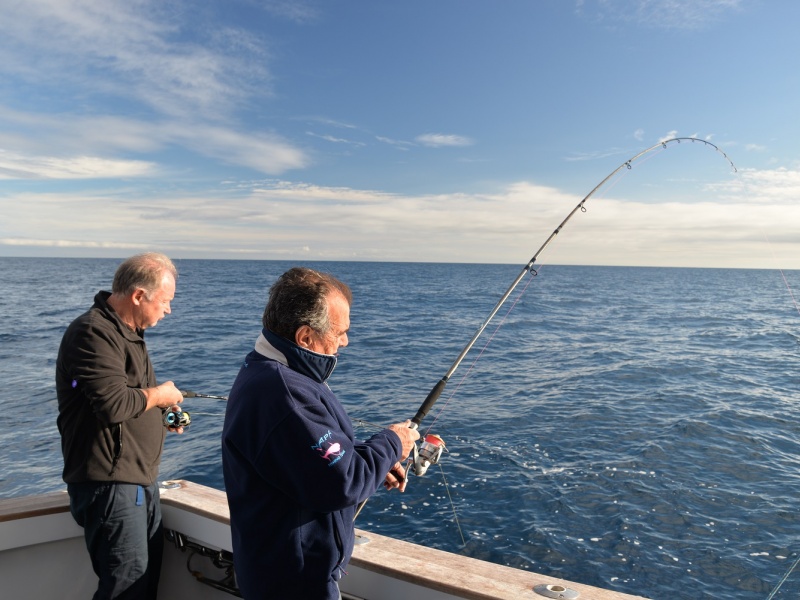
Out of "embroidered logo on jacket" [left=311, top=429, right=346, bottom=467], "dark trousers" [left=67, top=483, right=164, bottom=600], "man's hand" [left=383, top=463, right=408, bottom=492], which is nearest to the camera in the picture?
"embroidered logo on jacket" [left=311, top=429, right=346, bottom=467]

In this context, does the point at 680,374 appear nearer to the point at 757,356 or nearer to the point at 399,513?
the point at 757,356

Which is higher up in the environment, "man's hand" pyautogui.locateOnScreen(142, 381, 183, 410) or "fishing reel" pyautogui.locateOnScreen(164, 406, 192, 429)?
"man's hand" pyautogui.locateOnScreen(142, 381, 183, 410)

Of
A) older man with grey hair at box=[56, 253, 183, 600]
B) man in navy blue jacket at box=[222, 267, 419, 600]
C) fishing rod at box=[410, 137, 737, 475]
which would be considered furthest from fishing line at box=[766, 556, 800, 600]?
older man with grey hair at box=[56, 253, 183, 600]

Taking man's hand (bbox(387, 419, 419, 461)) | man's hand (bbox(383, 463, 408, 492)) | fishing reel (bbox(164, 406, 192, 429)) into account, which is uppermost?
man's hand (bbox(387, 419, 419, 461))

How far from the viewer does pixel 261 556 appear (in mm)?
1531

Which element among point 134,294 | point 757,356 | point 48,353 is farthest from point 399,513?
point 757,356

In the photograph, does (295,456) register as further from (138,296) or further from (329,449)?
(138,296)

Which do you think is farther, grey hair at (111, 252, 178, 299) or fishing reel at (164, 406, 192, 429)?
fishing reel at (164, 406, 192, 429)

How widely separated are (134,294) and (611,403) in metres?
8.87

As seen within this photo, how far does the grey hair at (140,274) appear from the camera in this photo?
248 cm

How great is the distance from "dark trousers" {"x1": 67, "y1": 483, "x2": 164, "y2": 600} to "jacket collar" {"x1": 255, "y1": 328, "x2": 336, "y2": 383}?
130 cm

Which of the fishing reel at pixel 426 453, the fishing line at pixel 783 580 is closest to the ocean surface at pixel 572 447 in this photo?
the fishing line at pixel 783 580

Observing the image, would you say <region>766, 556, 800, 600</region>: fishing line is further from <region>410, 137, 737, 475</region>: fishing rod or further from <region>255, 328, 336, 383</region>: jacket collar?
<region>255, 328, 336, 383</region>: jacket collar

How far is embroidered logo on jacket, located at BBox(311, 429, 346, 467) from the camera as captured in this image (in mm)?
1430
